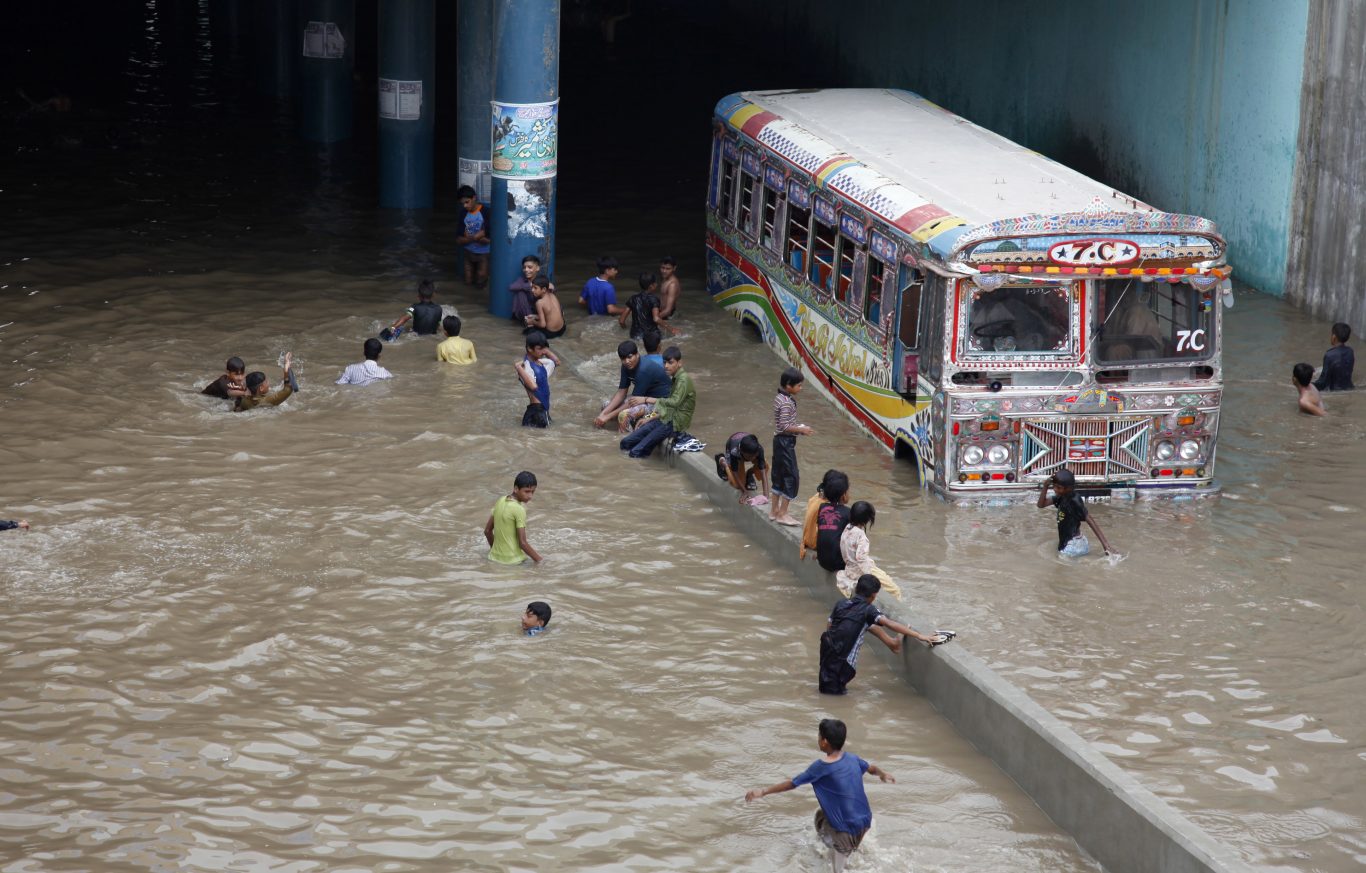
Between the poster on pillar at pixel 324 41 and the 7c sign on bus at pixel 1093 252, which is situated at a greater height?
the poster on pillar at pixel 324 41

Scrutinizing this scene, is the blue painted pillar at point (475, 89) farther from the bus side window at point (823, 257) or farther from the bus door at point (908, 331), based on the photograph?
the bus door at point (908, 331)

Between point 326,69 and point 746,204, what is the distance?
40.5ft

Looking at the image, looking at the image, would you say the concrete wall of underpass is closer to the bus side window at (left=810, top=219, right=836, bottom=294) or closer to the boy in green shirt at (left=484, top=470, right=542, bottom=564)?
the bus side window at (left=810, top=219, right=836, bottom=294)

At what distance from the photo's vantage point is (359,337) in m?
19.7

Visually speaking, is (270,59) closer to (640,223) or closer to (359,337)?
(640,223)

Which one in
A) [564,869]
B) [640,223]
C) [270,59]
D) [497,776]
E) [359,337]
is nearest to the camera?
[564,869]

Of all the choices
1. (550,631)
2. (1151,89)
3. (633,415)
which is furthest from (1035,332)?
(1151,89)

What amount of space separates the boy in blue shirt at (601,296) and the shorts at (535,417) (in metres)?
A: 3.81

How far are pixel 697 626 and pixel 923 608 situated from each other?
1712 millimetres

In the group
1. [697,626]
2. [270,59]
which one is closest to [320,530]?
[697,626]

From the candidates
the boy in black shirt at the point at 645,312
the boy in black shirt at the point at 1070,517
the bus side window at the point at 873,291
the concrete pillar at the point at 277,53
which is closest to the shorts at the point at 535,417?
the boy in black shirt at the point at 645,312

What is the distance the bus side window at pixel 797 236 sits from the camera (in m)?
17.8

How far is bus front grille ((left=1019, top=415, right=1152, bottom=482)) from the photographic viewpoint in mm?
14375

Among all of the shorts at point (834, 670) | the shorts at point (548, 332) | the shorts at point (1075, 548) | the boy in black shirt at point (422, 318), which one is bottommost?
the shorts at point (834, 670)
